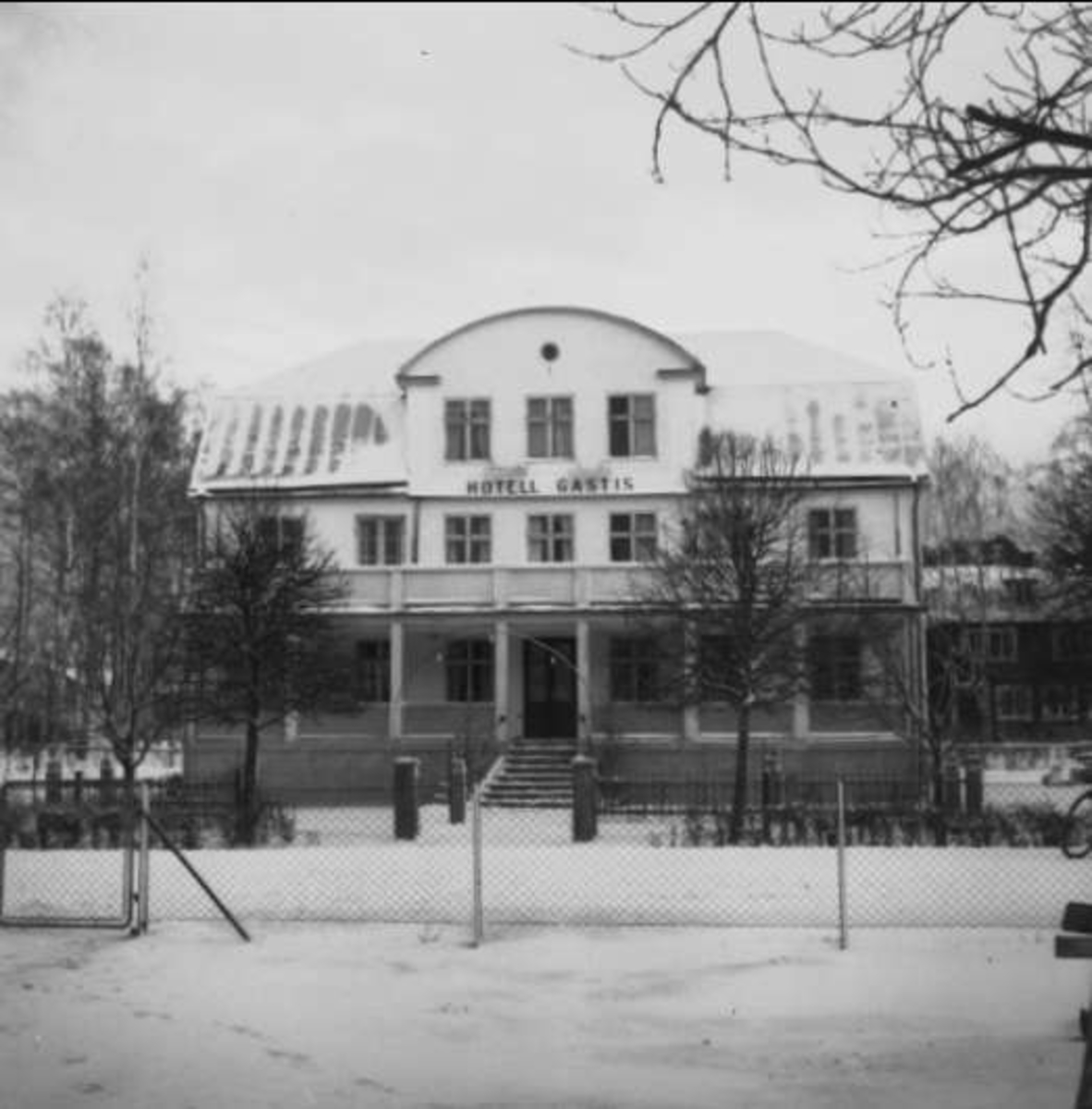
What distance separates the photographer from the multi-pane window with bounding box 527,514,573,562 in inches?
1191

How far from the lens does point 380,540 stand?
30.2 m

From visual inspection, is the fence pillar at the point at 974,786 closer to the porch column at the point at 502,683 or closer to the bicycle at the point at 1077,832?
the bicycle at the point at 1077,832

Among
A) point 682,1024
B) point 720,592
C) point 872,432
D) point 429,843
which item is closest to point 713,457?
point 872,432

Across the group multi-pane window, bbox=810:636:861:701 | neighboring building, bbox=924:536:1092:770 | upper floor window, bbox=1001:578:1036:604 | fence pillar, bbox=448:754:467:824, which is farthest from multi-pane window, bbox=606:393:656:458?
neighboring building, bbox=924:536:1092:770

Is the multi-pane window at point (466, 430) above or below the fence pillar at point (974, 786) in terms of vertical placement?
above

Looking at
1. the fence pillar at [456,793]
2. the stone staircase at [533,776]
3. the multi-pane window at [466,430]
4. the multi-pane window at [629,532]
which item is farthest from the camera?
the multi-pane window at [466,430]

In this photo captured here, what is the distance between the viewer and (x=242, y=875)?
14297 mm

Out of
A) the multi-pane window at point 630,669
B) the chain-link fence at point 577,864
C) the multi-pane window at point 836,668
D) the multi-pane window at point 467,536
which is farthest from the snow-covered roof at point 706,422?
the chain-link fence at point 577,864

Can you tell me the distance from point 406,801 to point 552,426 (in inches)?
517

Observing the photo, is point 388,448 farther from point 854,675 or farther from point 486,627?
point 854,675

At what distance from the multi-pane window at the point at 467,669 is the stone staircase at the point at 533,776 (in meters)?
2.70

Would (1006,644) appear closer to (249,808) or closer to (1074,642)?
(1074,642)

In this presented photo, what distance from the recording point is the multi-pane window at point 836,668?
79.2 ft

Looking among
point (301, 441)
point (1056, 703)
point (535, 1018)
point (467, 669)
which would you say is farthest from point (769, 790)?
point (1056, 703)
